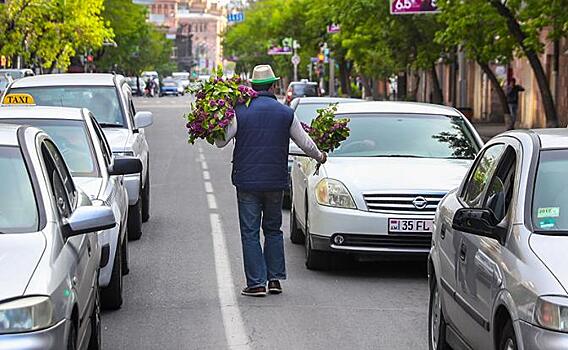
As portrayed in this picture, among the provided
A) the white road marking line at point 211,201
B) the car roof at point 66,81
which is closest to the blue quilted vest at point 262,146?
the car roof at point 66,81

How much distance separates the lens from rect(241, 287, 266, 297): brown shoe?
35.6ft

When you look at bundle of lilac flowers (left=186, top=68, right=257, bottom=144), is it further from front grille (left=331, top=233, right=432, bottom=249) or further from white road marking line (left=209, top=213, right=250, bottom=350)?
front grille (left=331, top=233, right=432, bottom=249)

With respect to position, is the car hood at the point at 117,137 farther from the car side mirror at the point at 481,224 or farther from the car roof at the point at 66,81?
the car side mirror at the point at 481,224

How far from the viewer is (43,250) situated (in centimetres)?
630

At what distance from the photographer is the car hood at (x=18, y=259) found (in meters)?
5.80

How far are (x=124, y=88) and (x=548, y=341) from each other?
1130 cm

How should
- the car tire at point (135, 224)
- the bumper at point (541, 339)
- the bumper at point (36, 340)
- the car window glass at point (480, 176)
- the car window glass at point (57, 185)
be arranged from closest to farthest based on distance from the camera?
the bumper at point (541, 339)
the bumper at point (36, 340)
the car window glass at point (57, 185)
the car window glass at point (480, 176)
the car tire at point (135, 224)

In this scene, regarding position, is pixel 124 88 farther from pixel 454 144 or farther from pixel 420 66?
pixel 420 66

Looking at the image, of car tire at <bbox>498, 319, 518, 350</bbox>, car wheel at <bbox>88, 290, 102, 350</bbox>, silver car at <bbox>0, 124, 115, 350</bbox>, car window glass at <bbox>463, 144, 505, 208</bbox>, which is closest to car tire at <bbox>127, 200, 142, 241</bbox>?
silver car at <bbox>0, 124, 115, 350</bbox>

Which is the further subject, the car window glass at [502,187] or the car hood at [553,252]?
the car window glass at [502,187]

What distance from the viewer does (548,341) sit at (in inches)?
219

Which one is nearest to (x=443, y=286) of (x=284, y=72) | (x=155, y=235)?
(x=155, y=235)

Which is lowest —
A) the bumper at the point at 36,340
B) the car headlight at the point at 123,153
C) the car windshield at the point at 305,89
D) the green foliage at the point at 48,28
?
the car windshield at the point at 305,89

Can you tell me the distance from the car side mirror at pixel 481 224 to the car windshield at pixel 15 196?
7.23 ft
